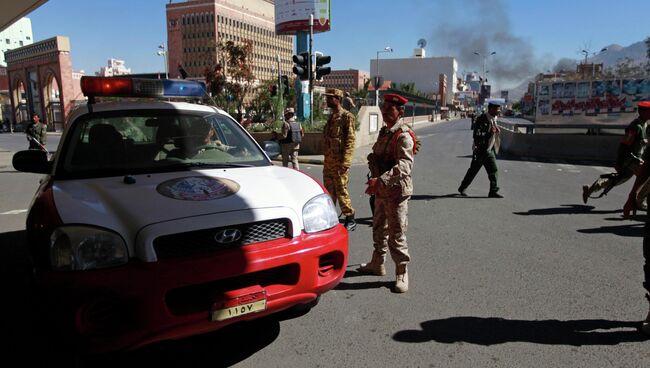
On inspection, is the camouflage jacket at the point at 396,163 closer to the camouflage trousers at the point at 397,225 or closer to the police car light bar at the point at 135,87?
the camouflage trousers at the point at 397,225

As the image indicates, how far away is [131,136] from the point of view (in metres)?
3.72

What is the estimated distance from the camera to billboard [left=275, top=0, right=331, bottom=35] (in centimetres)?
4309

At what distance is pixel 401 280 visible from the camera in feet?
13.1

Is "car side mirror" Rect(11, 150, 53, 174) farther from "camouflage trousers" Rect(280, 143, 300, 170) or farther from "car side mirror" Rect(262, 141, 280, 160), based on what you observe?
"camouflage trousers" Rect(280, 143, 300, 170)

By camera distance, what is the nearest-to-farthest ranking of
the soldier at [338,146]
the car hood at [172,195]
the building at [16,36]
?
the car hood at [172,195]
the soldier at [338,146]
the building at [16,36]

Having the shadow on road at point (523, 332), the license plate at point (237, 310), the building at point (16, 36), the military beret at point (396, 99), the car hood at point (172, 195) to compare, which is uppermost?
the building at point (16, 36)

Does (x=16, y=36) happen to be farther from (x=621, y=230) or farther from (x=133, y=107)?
(x=621, y=230)

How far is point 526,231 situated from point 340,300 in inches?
134

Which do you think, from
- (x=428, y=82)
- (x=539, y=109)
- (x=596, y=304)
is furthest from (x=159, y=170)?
(x=428, y=82)

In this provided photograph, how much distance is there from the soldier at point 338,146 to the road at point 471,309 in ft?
2.23

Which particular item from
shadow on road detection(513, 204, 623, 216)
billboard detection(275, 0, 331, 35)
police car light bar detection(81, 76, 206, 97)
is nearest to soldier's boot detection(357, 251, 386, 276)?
police car light bar detection(81, 76, 206, 97)

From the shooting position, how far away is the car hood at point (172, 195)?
8.13 feet

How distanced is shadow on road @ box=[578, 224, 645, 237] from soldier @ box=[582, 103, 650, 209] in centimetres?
48

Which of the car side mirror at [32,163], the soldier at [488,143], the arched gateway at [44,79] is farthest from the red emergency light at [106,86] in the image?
the arched gateway at [44,79]
